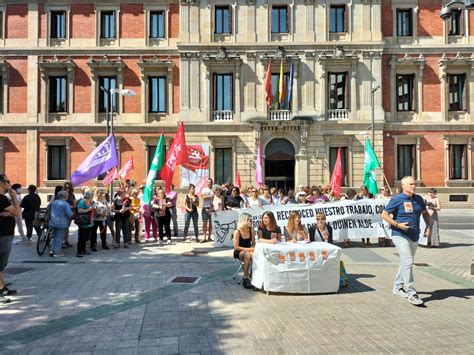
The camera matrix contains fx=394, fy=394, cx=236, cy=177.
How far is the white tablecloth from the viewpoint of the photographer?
22.8ft

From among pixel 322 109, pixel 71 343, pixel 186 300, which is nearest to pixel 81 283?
pixel 186 300

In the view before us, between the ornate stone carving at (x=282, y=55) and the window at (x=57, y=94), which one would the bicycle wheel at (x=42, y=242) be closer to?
the window at (x=57, y=94)

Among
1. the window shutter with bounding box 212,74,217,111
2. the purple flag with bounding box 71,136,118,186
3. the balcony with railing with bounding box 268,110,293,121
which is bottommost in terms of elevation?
the purple flag with bounding box 71,136,118,186

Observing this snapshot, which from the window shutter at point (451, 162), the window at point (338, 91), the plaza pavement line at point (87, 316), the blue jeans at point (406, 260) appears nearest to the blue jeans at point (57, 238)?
the plaza pavement line at point (87, 316)

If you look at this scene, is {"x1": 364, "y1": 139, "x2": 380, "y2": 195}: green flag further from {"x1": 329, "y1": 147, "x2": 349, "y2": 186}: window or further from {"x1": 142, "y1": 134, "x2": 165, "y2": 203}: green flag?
{"x1": 142, "y1": 134, "x2": 165, "y2": 203}: green flag

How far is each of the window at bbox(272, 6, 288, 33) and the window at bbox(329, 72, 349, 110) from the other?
4.51 metres

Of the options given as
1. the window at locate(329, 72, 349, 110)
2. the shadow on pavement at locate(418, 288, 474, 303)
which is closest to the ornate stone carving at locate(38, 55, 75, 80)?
the window at locate(329, 72, 349, 110)

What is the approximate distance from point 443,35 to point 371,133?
28.6 feet

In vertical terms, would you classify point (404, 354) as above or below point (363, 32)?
below

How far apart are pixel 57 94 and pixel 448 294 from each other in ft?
88.6

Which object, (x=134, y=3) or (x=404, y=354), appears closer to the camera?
(x=404, y=354)

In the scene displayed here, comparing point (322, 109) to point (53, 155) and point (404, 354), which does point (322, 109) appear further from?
point (404, 354)

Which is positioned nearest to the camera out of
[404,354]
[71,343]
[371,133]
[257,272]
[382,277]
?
[404,354]

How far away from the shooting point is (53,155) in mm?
27125
